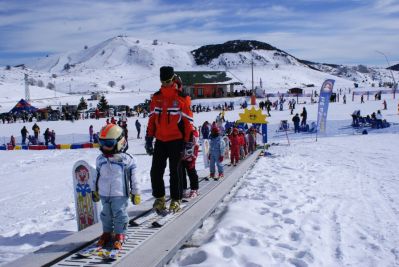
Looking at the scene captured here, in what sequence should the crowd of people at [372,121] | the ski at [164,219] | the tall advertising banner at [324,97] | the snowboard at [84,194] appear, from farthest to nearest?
1. the crowd of people at [372,121]
2. the tall advertising banner at [324,97]
3. the snowboard at [84,194]
4. the ski at [164,219]

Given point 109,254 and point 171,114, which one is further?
point 171,114

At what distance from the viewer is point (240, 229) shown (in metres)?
5.85

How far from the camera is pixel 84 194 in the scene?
6.42m

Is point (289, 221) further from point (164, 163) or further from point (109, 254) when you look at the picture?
point (109, 254)

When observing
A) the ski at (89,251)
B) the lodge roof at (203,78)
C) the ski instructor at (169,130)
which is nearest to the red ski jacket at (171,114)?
the ski instructor at (169,130)

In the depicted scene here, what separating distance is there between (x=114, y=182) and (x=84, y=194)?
5.92 ft

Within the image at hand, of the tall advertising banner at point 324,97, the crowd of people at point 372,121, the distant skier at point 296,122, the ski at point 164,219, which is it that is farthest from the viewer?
the distant skier at point 296,122

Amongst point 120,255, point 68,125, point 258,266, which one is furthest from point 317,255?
point 68,125

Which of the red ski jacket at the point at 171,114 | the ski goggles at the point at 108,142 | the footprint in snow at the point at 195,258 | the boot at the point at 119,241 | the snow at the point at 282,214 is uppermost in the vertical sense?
the red ski jacket at the point at 171,114

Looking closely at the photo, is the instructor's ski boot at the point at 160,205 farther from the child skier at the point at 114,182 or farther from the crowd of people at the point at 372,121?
the crowd of people at the point at 372,121

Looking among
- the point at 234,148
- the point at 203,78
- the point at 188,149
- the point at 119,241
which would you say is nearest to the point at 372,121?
the point at 234,148

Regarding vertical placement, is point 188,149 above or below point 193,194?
above

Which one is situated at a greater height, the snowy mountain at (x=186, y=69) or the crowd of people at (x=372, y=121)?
the snowy mountain at (x=186, y=69)

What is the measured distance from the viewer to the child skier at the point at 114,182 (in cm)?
481
